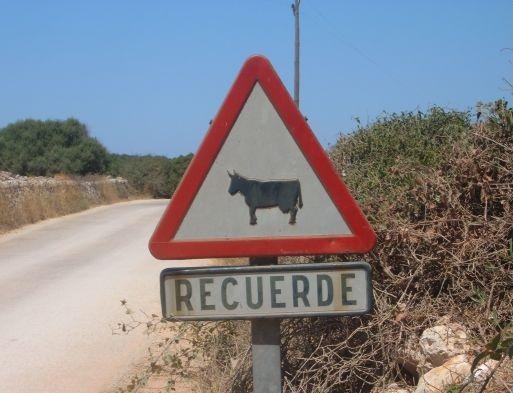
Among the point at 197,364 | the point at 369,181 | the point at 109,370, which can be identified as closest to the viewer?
the point at 369,181

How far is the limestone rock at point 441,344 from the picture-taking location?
3.58 m

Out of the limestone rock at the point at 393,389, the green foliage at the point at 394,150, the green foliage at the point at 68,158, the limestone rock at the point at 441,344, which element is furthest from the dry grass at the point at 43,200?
the limestone rock at the point at 441,344

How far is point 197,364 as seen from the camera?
5.27 metres

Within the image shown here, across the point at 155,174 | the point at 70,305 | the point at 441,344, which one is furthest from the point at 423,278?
the point at 155,174

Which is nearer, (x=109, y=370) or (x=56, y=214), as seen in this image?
(x=109, y=370)

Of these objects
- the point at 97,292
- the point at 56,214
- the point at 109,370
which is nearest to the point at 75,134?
the point at 56,214

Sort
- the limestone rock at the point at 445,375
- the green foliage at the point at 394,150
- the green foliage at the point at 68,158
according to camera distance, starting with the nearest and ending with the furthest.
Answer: the limestone rock at the point at 445,375
the green foliage at the point at 394,150
the green foliage at the point at 68,158

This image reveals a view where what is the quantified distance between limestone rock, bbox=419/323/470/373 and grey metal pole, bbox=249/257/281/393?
0.98 m

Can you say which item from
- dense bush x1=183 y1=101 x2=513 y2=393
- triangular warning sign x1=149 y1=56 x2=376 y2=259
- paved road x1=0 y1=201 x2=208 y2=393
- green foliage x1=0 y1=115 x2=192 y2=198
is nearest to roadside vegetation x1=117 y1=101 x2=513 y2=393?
dense bush x1=183 y1=101 x2=513 y2=393

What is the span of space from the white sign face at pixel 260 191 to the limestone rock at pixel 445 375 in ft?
3.46

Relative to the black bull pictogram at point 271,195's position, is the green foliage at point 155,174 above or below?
below

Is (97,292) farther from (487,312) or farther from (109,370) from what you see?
(487,312)

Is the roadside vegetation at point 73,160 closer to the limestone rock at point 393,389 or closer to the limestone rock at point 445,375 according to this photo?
the limestone rock at point 393,389

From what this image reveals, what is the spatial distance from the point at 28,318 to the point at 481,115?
5187mm
